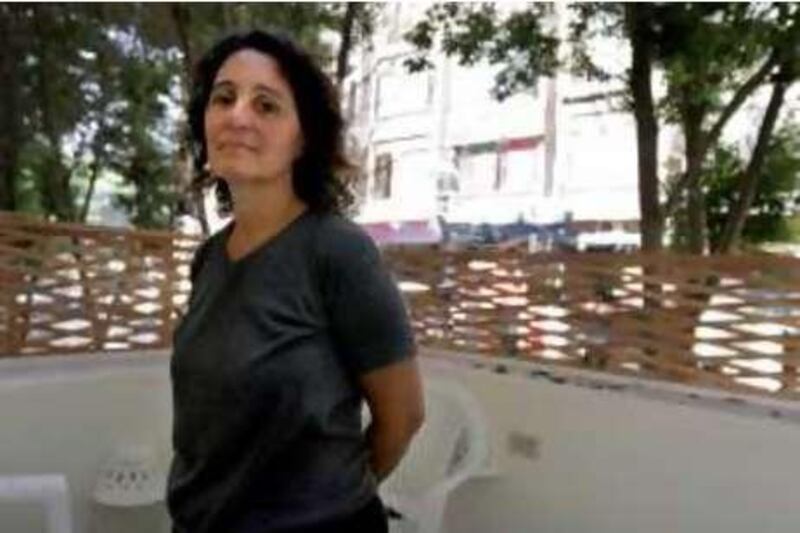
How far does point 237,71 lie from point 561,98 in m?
6.50

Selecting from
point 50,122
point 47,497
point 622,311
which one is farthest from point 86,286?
point 50,122

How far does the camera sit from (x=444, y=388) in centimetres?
272

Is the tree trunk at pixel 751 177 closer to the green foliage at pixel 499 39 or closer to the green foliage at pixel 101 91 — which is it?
the green foliage at pixel 499 39

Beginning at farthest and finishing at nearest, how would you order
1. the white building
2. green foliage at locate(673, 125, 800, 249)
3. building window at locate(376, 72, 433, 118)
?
1. the white building
2. building window at locate(376, 72, 433, 118)
3. green foliage at locate(673, 125, 800, 249)

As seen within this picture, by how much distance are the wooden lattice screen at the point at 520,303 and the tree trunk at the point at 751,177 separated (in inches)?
88.6

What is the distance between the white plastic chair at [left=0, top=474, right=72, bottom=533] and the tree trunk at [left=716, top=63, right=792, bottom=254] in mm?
3605

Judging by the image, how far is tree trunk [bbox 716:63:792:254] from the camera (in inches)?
192

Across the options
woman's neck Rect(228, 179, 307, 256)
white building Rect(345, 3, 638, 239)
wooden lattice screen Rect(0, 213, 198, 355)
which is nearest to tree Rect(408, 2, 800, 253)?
wooden lattice screen Rect(0, 213, 198, 355)

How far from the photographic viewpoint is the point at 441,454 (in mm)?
2658

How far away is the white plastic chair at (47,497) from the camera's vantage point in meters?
2.05

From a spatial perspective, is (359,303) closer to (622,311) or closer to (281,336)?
(281,336)

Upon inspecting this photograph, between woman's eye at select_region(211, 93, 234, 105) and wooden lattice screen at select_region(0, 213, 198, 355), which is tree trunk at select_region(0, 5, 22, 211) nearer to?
wooden lattice screen at select_region(0, 213, 198, 355)

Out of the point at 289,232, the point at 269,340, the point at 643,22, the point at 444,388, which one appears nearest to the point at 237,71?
the point at 289,232

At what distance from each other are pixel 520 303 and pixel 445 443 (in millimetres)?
518
